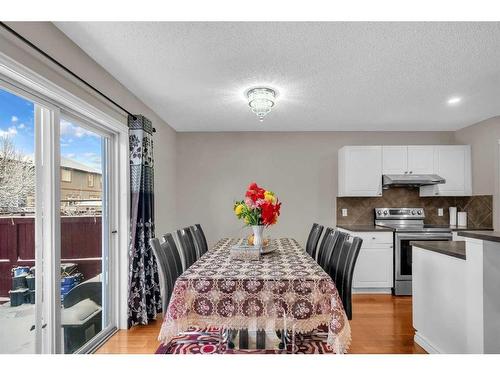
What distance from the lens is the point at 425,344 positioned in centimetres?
247

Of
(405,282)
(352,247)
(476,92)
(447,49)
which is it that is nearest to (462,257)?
(352,247)

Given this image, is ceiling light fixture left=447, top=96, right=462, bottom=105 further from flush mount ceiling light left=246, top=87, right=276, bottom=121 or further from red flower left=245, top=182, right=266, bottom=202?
red flower left=245, top=182, right=266, bottom=202

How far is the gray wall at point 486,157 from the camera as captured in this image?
383cm

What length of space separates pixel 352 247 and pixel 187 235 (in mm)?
1607

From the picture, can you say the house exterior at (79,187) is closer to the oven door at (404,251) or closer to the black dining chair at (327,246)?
the black dining chair at (327,246)

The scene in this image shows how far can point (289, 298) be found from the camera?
69.7 inches

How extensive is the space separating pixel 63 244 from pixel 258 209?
148cm

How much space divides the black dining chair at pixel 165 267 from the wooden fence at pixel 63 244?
2.36ft

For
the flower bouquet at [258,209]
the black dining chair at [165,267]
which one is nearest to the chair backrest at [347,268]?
the flower bouquet at [258,209]

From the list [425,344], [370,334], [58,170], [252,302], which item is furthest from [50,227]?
[425,344]

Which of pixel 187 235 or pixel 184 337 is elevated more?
pixel 187 235

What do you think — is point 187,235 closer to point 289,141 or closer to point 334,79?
point 334,79

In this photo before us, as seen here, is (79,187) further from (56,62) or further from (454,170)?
(454,170)

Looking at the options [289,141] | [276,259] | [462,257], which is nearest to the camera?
[462,257]
